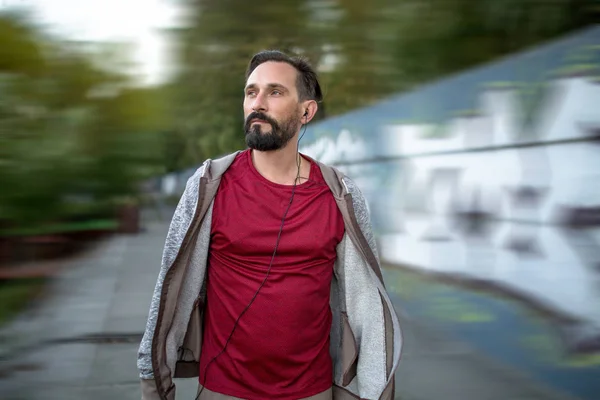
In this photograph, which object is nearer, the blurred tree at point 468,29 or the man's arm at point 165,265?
the blurred tree at point 468,29

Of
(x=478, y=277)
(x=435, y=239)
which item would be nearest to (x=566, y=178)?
(x=478, y=277)

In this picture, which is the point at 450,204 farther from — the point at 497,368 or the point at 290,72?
the point at 290,72

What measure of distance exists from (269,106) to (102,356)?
3228 millimetres

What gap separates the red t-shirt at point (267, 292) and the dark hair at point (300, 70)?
0.37m

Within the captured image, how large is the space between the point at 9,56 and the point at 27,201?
1.55 ft

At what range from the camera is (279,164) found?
2.19 meters

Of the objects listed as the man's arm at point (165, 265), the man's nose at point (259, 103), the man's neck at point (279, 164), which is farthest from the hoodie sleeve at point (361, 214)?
the man's arm at point (165, 265)

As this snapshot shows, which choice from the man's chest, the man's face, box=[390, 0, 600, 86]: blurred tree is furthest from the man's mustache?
box=[390, 0, 600, 86]: blurred tree

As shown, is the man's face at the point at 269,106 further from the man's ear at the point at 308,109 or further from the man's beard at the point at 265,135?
the man's ear at the point at 308,109

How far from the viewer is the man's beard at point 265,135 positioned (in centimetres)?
209

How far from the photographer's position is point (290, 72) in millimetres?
2117

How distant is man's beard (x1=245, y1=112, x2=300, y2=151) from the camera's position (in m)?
2.09

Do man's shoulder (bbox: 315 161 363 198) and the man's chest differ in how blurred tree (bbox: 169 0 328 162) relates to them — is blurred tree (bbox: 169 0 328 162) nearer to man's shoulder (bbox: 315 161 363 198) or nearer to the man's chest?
the man's chest

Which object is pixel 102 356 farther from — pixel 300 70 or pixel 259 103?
pixel 300 70
